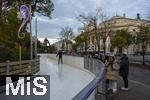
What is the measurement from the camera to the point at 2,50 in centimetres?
2083

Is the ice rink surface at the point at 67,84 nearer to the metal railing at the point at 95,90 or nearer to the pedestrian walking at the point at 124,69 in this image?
the pedestrian walking at the point at 124,69

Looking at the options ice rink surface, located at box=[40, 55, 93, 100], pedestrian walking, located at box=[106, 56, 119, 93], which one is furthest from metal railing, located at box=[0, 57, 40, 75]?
pedestrian walking, located at box=[106, 56, 119, 93]

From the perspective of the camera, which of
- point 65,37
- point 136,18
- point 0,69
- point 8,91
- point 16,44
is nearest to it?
point 8,91

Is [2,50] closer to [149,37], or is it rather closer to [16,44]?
[16,44]

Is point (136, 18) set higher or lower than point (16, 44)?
higher

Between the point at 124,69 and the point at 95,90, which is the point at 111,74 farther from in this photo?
the point at 95,90

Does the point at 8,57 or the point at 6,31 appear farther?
the point at 6,31

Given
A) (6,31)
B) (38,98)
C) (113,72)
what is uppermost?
(6,31)

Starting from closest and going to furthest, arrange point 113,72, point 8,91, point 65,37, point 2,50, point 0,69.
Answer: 1. point 113,72
2. point 8,91
3. point 0,69
4. point 2,50
5. point 65,37

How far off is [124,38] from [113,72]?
76.7 m

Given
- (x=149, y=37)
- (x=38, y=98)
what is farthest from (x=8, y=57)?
(x=149, y=37)

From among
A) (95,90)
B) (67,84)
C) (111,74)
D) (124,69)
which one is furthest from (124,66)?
(95,90)

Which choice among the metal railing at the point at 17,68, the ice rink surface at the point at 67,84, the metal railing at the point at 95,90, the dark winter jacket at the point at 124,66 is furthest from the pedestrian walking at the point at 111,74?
the metal railing at the point at 17,68

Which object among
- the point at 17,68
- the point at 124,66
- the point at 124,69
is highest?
the point at 124,66
